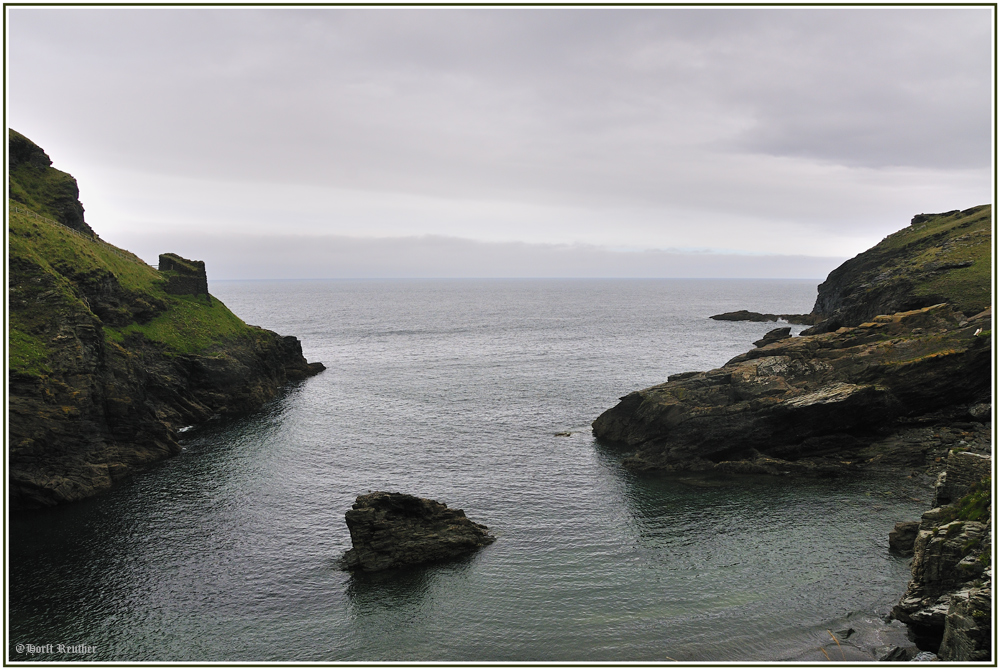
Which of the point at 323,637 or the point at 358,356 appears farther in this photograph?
the point at 358,356

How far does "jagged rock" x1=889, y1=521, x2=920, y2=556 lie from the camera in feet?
146

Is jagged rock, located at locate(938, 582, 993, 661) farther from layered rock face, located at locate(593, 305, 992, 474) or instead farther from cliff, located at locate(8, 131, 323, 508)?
cliff, located at locate(8, 131, 323, 508)

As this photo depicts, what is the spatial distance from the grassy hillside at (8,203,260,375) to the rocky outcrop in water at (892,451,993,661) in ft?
242

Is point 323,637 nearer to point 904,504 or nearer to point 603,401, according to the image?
point 904,504

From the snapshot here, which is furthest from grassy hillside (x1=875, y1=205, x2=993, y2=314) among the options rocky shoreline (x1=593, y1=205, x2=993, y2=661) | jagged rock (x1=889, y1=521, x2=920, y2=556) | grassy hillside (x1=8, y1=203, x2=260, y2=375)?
grassy hillside (x1=8, y1=203, x2=260, y2=375)

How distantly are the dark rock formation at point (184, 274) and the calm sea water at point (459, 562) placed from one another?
33.1m

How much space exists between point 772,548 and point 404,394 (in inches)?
2622

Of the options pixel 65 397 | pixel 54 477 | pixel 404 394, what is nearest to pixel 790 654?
pixel 54 477

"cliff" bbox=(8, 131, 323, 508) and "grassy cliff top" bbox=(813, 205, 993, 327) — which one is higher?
"grassy cliff top" bbox=(813, 205, 993, 327)

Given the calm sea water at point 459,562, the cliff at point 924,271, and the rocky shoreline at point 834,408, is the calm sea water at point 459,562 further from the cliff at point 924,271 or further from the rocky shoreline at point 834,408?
the cliff at point 924,271

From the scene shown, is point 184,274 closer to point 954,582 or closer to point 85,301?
point 85,301

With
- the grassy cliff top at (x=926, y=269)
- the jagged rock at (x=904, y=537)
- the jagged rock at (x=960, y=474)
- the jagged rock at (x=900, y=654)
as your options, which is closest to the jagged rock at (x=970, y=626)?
the jagged rock at (x=900, y=654)

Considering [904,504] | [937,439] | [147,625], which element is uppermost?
[937,439]

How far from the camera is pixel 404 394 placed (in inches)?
Result: 4043
